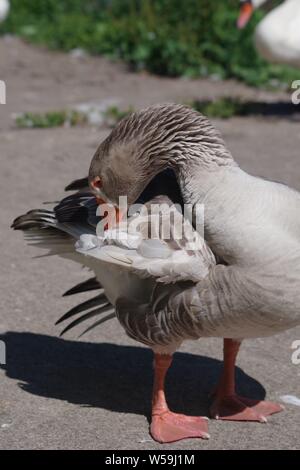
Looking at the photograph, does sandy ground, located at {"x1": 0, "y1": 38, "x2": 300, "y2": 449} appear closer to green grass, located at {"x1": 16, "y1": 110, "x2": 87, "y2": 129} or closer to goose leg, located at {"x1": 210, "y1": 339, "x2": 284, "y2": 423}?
goose leg, located at {"x1": 210, "y1": 339, "x2": 284, "y2": 423}

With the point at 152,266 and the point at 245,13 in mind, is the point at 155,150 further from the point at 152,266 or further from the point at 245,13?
the point at 245,13

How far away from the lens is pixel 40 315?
527cm

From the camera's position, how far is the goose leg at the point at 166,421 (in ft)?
12.9

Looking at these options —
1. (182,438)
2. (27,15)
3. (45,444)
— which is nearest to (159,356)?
(182,438)

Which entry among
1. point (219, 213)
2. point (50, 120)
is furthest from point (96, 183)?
point (50, 120)

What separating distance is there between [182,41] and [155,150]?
29.4 feet

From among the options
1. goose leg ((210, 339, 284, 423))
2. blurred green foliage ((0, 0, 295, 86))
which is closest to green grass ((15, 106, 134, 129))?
blurred green foliage ((0, 0, 295, 86))

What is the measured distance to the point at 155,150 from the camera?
387 centimetres

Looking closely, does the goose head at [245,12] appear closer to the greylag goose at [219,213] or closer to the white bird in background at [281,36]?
the white bird in background at [281,36]

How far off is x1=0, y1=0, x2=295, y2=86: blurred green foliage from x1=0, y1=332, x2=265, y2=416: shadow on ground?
301 inches

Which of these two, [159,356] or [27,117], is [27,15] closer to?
[27,117]

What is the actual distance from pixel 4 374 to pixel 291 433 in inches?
55.1

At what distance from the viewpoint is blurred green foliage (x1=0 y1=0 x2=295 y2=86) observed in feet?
40.7

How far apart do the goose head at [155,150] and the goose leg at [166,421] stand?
29.6 inches
